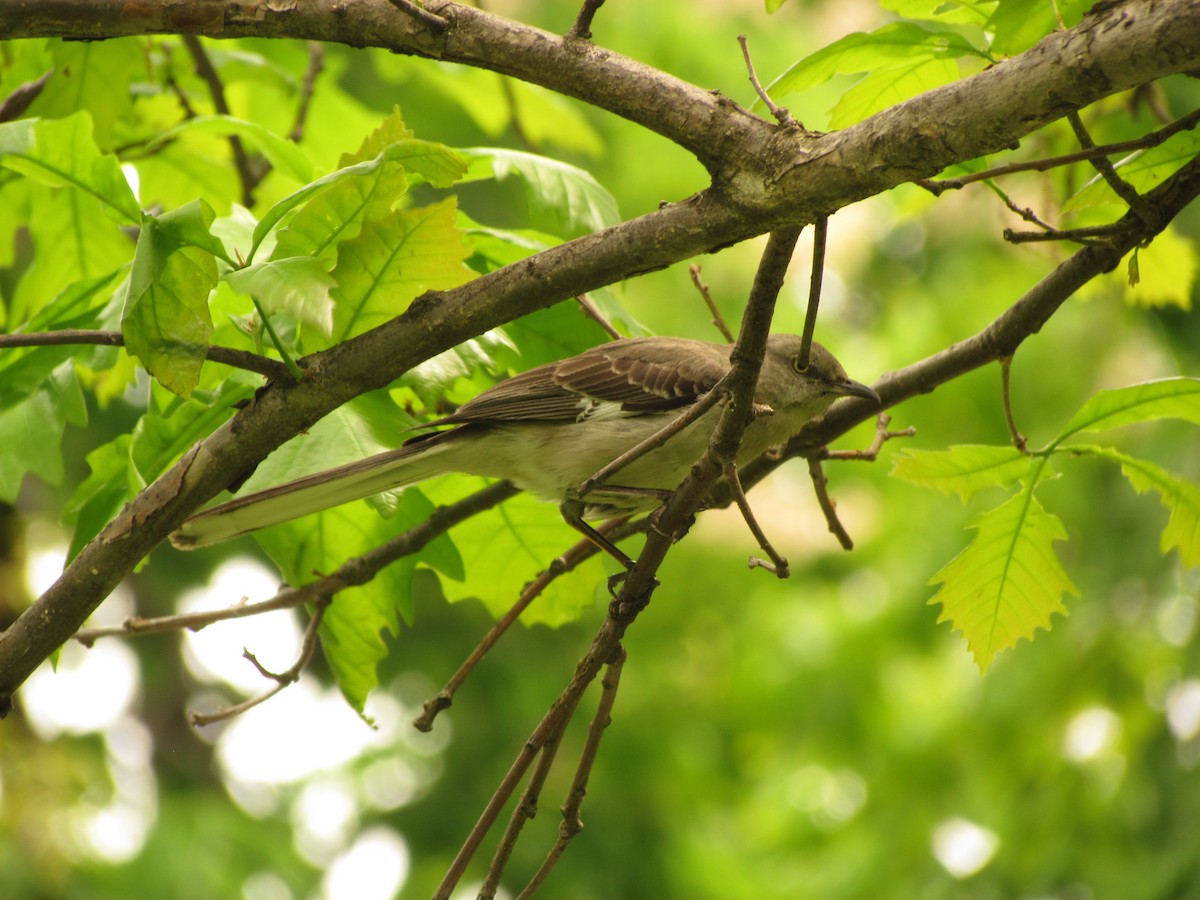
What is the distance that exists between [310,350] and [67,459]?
7.08 meters

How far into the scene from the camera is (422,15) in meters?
2.50

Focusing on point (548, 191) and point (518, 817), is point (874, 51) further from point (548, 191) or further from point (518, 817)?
point (518, 817)

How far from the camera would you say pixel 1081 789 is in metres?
5.46

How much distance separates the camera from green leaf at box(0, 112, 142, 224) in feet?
9.18

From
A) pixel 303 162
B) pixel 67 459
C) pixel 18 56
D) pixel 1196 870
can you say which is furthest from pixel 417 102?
→ pixel 1196 870

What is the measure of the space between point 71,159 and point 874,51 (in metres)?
2.02

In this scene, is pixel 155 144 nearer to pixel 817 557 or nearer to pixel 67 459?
pixel 67 459

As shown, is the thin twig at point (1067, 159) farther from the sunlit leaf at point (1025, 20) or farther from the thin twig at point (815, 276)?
the sunlit leaf at point (1025, 20)

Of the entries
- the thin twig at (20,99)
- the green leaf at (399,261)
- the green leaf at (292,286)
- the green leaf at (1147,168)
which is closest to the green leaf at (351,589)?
the green leaf at (399,261)

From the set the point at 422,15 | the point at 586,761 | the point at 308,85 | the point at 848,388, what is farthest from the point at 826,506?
the point at 308,85

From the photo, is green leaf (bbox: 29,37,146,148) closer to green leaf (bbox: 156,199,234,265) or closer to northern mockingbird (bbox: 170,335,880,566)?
northern mockingbird (bbox: 170,335,880,566)

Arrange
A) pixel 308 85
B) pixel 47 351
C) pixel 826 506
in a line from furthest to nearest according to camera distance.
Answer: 1. pixel 308 85
2. pixel 826 506
3. pixel 47 351

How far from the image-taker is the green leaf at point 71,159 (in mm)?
2797

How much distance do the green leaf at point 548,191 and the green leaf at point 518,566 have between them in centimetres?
97
